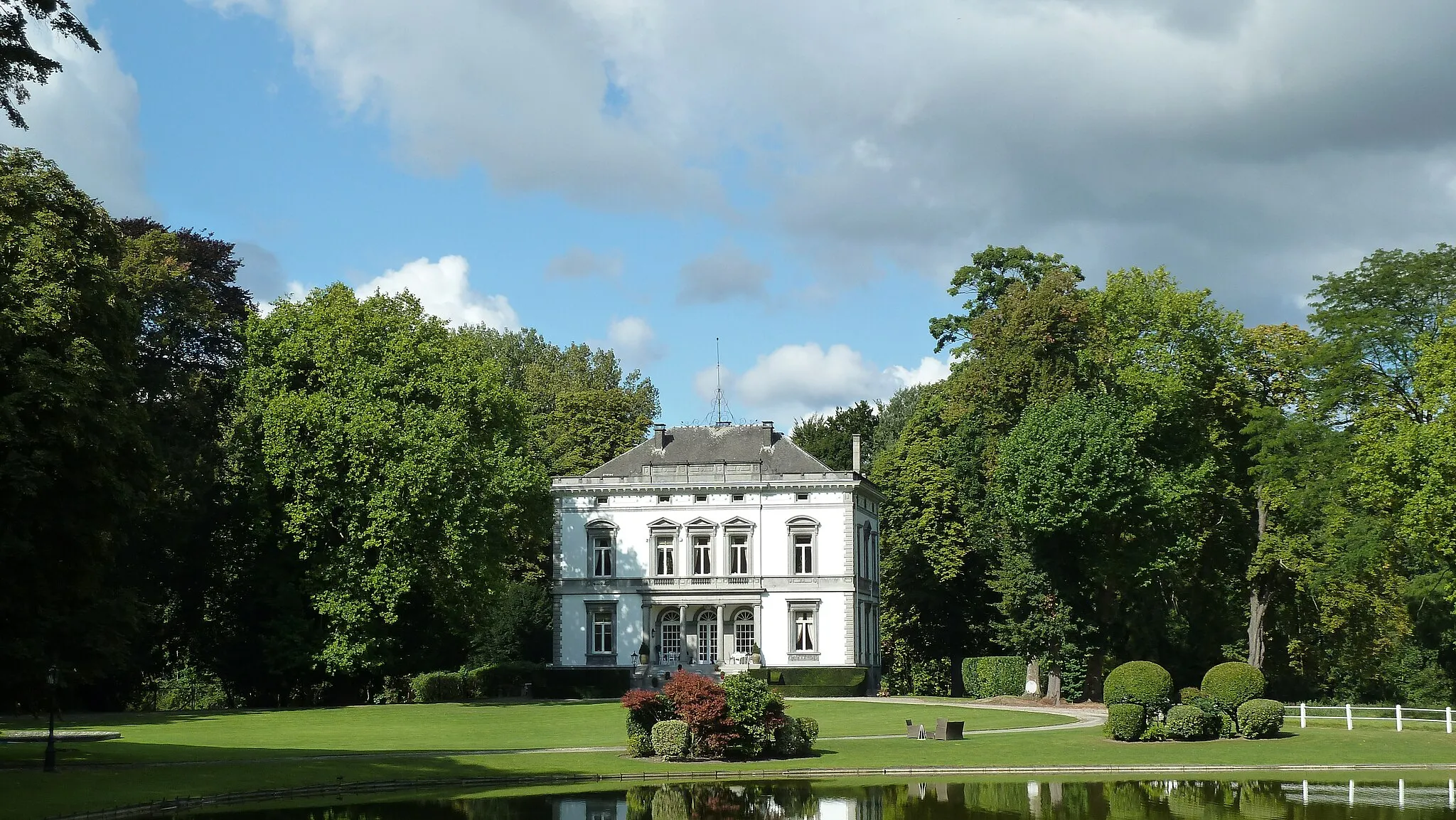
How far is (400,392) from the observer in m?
47.9

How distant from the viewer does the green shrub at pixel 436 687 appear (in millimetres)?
48500

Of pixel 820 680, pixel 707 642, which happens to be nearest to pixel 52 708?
pixel 820 680

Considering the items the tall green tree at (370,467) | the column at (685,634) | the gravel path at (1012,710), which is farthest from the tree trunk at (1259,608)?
the tall green tree at (370,467)

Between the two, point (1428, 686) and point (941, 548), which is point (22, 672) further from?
point (1428, 686)

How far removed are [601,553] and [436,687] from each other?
12.7m

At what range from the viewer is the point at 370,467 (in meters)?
46.3

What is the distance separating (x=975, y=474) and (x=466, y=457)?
20.2m

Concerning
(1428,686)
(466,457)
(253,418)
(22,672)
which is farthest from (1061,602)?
(22,672)

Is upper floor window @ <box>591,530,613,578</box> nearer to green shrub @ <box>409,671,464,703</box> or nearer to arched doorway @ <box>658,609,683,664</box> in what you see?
arched doorway @ <box>658,609,683,664</box>

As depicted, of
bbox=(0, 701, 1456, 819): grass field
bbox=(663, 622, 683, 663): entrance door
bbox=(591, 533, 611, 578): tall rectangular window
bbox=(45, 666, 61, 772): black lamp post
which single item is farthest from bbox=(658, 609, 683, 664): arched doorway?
bbox=(45, 666, 61, 772): black lamp post

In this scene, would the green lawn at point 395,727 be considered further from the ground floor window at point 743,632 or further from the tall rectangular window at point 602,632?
the tall rectangular window at point 602,632

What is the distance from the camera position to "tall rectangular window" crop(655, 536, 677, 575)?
196ft

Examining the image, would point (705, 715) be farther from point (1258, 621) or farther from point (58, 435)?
point (1258, 621)

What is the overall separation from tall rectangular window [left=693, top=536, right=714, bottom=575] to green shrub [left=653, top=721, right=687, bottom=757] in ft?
96.1
